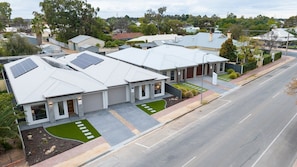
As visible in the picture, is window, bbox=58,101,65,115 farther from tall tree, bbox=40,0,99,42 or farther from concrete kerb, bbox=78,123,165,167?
tall tree, bbox=40,0,99,42

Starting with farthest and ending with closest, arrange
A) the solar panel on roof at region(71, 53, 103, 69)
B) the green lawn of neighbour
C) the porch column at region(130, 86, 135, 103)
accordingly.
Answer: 1. the green lawn of neighbour
2. the solar panel on roof at region(71, 53, 103, 69)
3. the porch column at region(130, 86, 135, 103)

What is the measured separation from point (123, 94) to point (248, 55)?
27.9m

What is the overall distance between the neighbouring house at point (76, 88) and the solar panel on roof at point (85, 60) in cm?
21

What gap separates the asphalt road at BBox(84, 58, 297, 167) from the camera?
1653 centimetres

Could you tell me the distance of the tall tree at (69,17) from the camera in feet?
229

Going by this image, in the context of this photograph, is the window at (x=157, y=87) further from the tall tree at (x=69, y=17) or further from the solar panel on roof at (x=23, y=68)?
the tall tree at (x=69, y=17)

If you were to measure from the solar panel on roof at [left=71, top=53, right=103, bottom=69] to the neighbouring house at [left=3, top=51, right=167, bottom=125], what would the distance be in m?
0.21

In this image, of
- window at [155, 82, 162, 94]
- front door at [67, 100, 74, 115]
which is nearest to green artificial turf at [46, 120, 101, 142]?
front door at [67, 100, 74, 115]

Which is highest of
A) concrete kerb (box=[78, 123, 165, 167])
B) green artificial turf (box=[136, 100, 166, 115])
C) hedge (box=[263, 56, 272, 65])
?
hedge (box=[263, 56, 272, 65])

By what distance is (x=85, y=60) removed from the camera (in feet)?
116

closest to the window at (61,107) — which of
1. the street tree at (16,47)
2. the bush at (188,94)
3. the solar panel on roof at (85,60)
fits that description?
the solar panel on roof at (85,60)

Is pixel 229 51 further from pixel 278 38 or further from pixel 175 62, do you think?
pixel 278 38

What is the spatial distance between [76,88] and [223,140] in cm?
1413

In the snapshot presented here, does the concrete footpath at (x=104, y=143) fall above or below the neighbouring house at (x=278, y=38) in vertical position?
below
